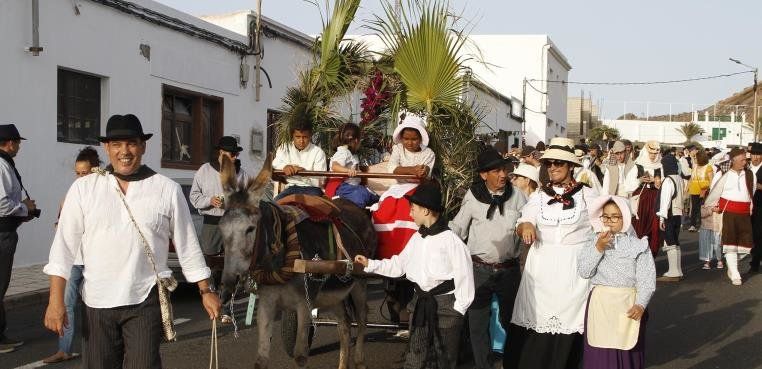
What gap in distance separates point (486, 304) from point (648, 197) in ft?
22.6

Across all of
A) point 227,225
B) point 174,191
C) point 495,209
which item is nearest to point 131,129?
point 174,191

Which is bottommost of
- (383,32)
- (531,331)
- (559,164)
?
(531,331)

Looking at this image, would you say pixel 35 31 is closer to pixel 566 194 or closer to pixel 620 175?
pixel 620 175

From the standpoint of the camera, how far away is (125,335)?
480cm

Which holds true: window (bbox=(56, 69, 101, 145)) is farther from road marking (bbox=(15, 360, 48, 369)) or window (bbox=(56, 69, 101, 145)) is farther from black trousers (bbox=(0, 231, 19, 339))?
road marking (bbox=(15, 360, 48, 369))

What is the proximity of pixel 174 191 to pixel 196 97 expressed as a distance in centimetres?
1413

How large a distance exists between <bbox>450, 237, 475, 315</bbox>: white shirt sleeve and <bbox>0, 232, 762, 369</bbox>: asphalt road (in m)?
2.43

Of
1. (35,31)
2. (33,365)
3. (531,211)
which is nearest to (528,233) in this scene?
(531,211)

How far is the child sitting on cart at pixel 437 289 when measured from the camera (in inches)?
233

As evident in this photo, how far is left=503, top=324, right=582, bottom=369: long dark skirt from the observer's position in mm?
6469

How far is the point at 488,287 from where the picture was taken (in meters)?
7.07

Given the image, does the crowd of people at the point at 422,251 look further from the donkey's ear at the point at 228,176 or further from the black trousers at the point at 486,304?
the donkey's ear at the point at 228,176

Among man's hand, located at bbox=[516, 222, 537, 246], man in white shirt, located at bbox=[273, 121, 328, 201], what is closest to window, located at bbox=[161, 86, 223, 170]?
man in white shirt, located at bbox=[273, 121, 328, 201]

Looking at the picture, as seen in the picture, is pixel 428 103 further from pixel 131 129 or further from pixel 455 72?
pixel 131 129
